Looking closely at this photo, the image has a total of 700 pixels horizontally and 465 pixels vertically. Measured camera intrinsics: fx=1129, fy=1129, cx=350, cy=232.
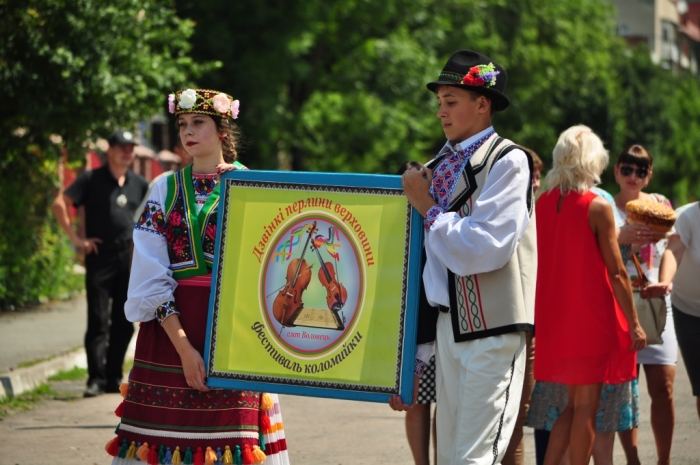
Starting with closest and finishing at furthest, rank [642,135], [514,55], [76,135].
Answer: [76,135] → [514,55] → [642,135]

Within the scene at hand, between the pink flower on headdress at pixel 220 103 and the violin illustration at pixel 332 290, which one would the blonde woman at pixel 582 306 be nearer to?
the violin illustration at pixel 332 290

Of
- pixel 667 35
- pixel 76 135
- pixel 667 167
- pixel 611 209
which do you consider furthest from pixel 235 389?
pixel 667 35

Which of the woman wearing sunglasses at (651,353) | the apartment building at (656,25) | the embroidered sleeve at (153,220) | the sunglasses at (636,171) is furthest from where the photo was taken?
the apartment building at (656,25)

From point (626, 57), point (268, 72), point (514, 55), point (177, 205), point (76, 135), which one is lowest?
point (177, 205)

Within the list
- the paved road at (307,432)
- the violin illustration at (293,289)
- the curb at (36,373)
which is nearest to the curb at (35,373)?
the curb at (36,373)

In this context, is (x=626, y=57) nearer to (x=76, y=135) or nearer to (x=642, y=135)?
(x=642, y=135)

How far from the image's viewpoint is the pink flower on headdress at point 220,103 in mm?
4645

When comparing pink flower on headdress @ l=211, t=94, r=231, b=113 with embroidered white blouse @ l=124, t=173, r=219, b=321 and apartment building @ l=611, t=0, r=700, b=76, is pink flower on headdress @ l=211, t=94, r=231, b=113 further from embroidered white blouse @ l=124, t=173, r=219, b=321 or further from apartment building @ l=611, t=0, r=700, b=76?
apartment building @ l=611, t=0, r=700, b=76

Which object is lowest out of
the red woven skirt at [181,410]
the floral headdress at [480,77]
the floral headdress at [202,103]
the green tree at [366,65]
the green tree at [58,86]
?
the red woven skirt at [181,410]

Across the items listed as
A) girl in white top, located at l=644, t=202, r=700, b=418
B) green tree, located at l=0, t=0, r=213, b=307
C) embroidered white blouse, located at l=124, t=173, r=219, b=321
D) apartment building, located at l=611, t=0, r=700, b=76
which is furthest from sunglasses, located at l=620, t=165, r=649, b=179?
apartment building, located at l=611, t=0, r=700, b=76

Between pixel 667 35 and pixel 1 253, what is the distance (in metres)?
78.3

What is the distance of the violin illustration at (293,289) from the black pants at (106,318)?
5.55m

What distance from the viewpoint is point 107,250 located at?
988cm

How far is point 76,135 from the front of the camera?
14.7 m
